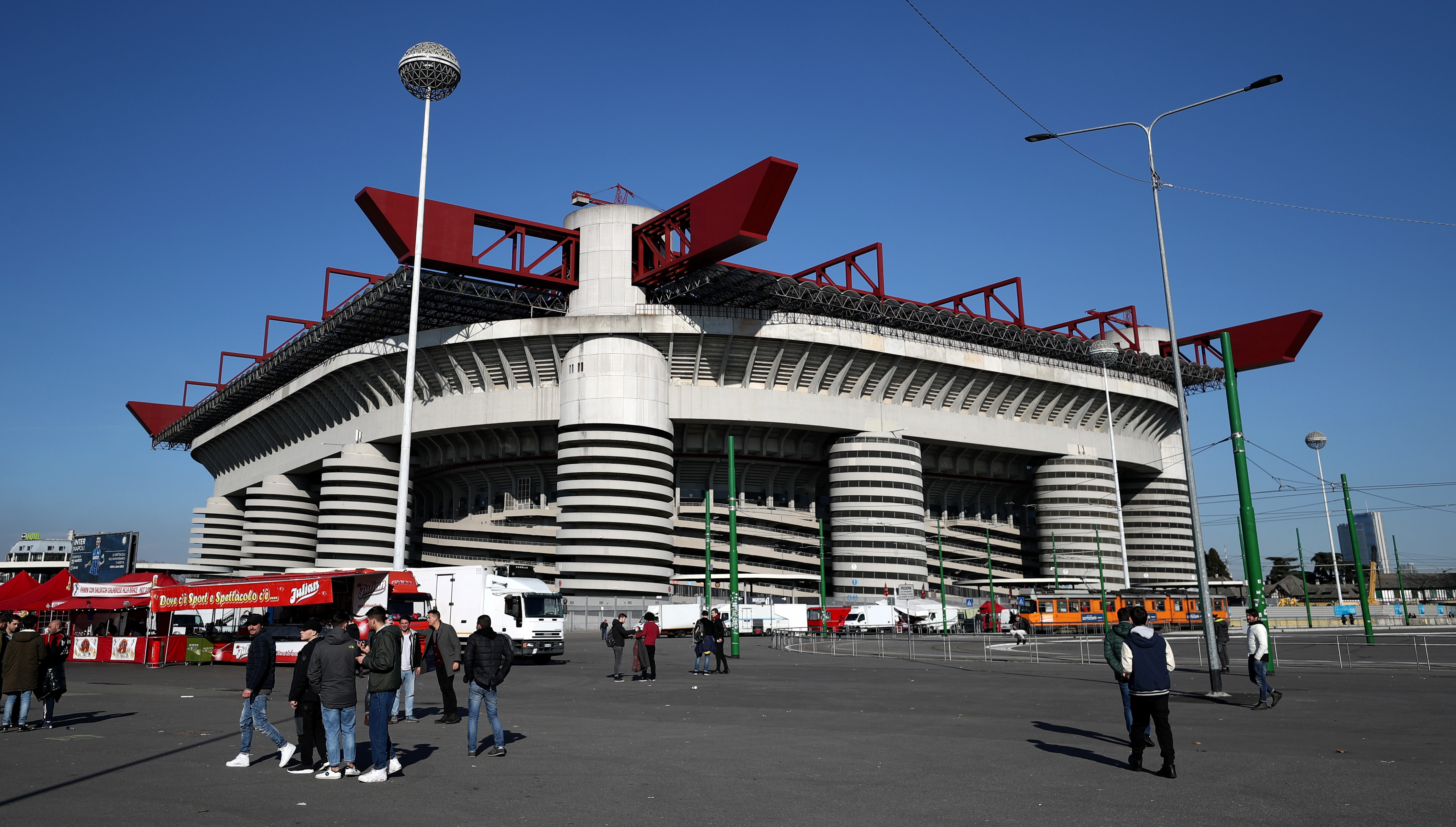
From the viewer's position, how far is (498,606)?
3266 cm

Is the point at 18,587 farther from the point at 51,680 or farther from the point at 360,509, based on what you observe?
the point at 360,509

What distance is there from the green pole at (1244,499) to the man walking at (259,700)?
621 inches

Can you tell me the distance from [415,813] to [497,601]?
2487 centimetres

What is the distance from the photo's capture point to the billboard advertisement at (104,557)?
85.2 metres

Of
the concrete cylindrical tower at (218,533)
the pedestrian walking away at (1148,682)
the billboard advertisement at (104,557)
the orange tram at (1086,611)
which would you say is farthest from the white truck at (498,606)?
the concrete cylindrical tower at (218,533)

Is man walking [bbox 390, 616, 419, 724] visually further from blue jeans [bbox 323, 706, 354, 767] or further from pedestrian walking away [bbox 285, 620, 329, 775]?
blue jeans [bbox 323, 706, 354, 767]

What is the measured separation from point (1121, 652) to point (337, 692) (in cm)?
808

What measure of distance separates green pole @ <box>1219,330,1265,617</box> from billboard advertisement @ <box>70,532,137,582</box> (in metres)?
85.2

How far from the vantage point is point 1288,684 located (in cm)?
2092

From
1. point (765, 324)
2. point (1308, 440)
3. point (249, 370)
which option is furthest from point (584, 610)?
point (1308, 440)

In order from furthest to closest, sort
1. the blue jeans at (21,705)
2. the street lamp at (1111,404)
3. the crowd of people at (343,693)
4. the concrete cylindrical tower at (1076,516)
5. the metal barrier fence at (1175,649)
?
the concrete cylindrical tower at (1076,516) < the street lamp at (1111,404) < the metal barrier fence at (1175,649) < the blue jeans at (21,705) < the crowd of people at (343,693)

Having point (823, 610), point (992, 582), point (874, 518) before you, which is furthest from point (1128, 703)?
point (992, 582)

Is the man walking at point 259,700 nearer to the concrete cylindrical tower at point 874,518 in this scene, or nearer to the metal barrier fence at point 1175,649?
the metal barrier fence at point 1175,649

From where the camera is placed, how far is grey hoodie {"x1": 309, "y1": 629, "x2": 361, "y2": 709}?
975 centimetres
